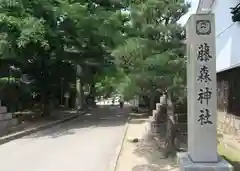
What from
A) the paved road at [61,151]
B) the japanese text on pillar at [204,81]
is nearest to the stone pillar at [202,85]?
the japanese text on pillar at [204,81]

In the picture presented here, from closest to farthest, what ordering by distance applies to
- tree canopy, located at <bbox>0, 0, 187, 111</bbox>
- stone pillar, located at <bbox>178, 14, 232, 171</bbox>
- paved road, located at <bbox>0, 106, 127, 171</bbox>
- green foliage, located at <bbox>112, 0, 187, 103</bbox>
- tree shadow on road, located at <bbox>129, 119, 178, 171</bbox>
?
stone pillar, located at <bbox>178, 14, 232, 171</bbox> → tree shadow on road, located at <bbox>129, 119, 178, 171</bbox> → green foliage, located at <bbox>112, 0, 187, 103</bbox> → paved road, located at <bbox>0, 106, 127, 171</bbox> → tree canopy, located at <bbox>0, 0, 187, 111</bbox>

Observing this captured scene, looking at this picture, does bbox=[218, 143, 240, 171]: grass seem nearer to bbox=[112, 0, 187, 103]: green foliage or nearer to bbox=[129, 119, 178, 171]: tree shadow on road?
bbox=[129, 119, 178, 171]: tree shadow on road

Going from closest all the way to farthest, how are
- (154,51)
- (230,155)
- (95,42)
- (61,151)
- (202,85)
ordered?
(202,85) < (230,155) < (154,51) < (61,151) < (95,42)

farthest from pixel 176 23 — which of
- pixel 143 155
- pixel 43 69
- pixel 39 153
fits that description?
pixel 43 69

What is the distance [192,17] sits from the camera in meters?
7.61

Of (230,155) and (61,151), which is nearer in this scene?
(230,155)

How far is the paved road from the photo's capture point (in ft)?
36.1

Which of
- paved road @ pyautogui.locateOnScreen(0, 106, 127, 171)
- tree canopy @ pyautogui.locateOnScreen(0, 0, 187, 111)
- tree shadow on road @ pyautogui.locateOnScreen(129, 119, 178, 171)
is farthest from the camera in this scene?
tree canopy @ pyautogui.locateOnScreen(0, 0, 187, 111)

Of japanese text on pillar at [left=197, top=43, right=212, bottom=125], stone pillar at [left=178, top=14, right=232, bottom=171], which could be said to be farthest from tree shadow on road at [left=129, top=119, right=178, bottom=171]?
japanese text on pillar at [left=197, top=43, right=212, bottom=125]

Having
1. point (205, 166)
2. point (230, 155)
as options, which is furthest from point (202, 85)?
point (230, 155)

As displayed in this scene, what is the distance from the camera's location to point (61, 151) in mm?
13602

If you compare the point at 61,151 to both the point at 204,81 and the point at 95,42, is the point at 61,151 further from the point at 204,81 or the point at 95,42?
the point at 95,42

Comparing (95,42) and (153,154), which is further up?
(95,42)

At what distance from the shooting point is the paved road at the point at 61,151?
11.0 metres
